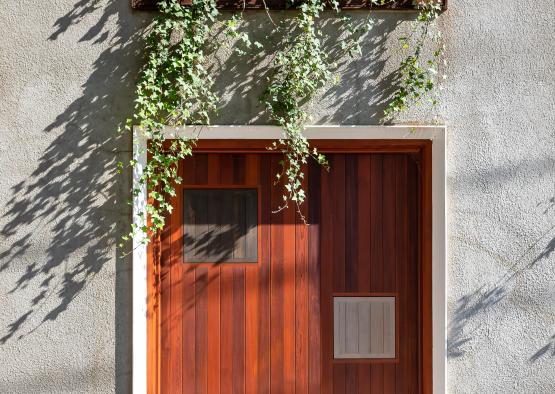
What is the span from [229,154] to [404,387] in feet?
5.95

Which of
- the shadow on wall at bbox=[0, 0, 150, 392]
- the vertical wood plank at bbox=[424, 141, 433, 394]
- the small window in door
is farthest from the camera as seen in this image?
the small window in door

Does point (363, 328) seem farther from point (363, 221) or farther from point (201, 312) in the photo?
point (201, 312)

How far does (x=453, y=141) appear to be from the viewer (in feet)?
10.5

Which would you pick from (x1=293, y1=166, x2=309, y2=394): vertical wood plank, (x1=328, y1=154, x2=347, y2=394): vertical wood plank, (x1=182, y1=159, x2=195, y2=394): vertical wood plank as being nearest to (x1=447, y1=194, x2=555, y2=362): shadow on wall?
(x1=328, y1=154, x2=347, y2=394): vertical wood plank

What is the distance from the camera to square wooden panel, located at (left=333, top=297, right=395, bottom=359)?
11.1 ft

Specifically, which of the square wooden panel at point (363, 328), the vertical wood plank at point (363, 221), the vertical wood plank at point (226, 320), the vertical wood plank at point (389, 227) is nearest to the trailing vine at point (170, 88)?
the vertical wood plank at point (226, 320)

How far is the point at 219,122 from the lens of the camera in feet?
10.4

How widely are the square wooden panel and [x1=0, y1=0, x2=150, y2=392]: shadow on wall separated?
1343mm

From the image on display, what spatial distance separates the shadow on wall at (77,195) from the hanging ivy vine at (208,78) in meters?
0.14

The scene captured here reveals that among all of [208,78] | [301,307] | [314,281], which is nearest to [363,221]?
[314,281]

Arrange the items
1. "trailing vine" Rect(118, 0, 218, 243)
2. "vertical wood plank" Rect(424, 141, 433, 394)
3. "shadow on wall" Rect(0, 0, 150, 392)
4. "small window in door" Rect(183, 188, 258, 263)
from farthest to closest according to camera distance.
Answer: "small window in door" Rect(183, 188, 258, 263) < "vertical wood plank" Rect(424, 141, 433, 394) < "shadow on wall" Rect(0, 0, 150, 392) < "trailing vine" Rect(118, 0, 218, 243)

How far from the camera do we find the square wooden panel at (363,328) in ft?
11.1

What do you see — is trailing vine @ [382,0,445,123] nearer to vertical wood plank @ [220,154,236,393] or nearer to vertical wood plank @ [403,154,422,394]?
vertical wood plank @ [403,154,422,394]

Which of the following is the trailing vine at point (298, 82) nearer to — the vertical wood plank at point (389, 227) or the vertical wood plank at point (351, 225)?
the vertical wood plank at point (351, 225)
